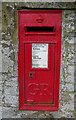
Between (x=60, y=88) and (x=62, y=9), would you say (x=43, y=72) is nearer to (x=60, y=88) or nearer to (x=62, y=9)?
(x=60, y=88)

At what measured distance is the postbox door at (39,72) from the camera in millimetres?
2168

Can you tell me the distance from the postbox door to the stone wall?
0.18m

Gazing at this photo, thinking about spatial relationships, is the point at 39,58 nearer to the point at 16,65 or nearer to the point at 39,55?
the point at 39,55

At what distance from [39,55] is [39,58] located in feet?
0.16

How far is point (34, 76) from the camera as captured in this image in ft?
7.30

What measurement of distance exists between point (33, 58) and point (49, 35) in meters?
0.46

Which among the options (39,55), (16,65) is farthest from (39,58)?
(16,65)

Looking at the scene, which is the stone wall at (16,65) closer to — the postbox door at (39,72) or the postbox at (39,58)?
the postbox at (39,58)

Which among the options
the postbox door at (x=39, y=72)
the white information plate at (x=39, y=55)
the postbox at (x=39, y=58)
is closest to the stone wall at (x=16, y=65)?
the postbox at (x=39, y=58)

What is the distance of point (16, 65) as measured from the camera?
2244 millimetres

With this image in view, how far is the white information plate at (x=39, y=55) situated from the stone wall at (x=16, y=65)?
29 cm

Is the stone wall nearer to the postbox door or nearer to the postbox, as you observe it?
the postbox

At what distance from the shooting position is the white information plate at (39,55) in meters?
2.17

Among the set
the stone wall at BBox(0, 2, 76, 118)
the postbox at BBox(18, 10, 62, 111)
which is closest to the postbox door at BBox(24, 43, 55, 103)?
the postbox at BBox(18, 10, 62, 111)
